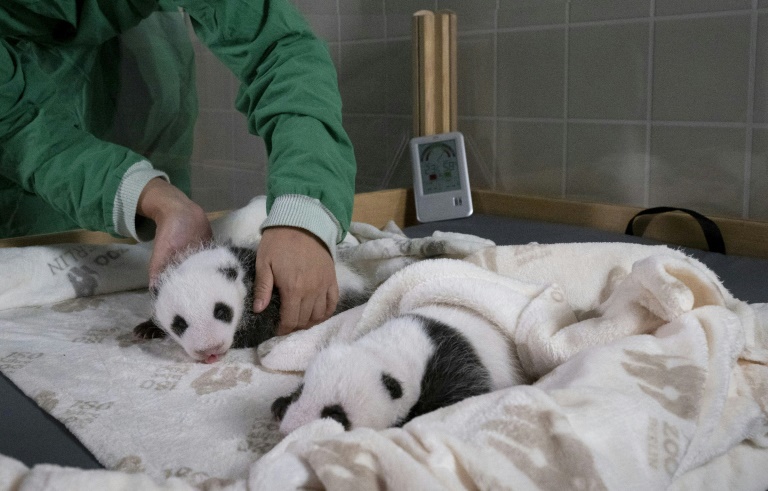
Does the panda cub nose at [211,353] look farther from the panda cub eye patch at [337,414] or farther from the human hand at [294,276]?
the panda cub eye patch at [337,414]

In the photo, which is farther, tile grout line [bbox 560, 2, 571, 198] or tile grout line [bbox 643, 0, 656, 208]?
tile grout line [bbox 560, 2, 571, 198]

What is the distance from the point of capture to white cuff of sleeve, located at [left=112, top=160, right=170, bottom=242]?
39.8 inches

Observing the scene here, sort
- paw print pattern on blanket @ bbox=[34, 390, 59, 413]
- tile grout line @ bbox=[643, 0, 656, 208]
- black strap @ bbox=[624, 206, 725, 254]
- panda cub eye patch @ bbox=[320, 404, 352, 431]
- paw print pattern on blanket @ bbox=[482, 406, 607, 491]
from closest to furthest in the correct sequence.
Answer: paw print pattern on blanket @ bbox=[482, 406, 607, 491] < panda cub eye patch @ bbox=[320, 404, 352, 431] < paw print pattern on blanket @ bbox=[34, 390, 59, 413] < black strap @ bbox=[624, 206, 725, 254] < tile grout line @ bbox=[643, 0, 656, 208]

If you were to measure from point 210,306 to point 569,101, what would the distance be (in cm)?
98

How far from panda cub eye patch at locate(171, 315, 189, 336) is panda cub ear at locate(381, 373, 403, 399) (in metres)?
0.32

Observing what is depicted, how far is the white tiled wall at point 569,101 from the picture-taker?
4.27ft

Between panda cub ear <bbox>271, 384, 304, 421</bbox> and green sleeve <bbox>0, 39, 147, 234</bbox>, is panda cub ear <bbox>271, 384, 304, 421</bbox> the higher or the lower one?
the lower one

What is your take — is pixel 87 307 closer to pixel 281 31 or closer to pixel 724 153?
pixel 281 31

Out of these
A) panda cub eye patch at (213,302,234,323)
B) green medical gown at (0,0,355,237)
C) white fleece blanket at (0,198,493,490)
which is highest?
green medical gown at (0,0,355,237)

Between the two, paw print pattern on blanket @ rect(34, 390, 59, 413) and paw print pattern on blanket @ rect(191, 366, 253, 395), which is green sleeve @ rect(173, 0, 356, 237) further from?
paw print pattern on blanket @ rect(34, 390, 59, 413)

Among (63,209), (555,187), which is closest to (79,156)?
(63,209)

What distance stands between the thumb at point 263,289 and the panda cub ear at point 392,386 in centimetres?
29

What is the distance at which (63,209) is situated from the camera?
1087mm

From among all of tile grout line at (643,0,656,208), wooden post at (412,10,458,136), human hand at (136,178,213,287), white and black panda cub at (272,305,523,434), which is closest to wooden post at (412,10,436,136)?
wooden post at (412,10,458,136)
